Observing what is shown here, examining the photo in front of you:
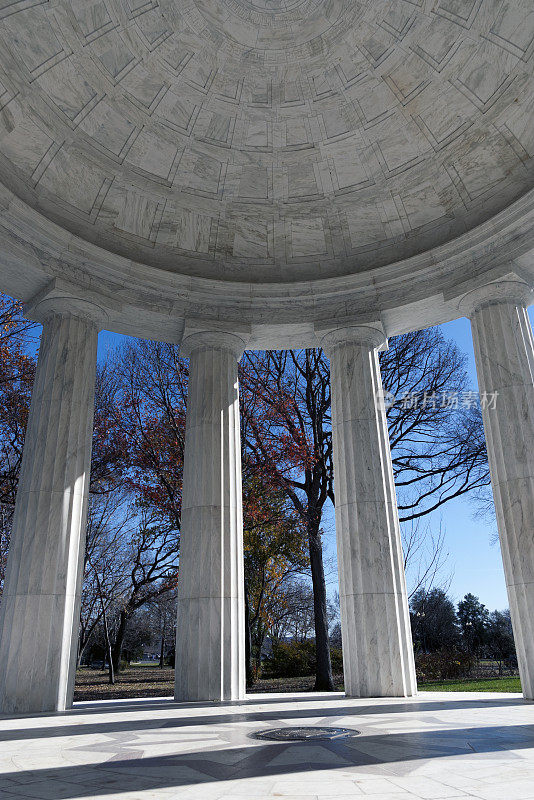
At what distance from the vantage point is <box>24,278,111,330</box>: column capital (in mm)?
56562

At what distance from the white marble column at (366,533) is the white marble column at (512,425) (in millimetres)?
9797

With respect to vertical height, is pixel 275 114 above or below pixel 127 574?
above

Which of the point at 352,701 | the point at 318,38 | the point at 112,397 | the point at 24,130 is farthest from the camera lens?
the point at 112,397

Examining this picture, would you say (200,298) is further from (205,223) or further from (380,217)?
(380,217)

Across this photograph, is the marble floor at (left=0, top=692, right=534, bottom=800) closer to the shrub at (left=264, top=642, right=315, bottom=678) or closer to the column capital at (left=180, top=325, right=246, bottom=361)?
the column capital at (left=180, top=325, right=246, bottom=361)

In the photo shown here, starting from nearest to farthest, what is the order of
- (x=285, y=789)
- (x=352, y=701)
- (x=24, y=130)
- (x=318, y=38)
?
(x=285, y=789), (x=352, y=701), (x=24, y=130), (x=318, y=38)

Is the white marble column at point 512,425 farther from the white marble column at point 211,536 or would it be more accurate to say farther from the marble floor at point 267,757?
the white marble column at point 211,536

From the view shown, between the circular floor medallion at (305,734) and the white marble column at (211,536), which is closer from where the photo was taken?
the circular floor medallion at (305,734)

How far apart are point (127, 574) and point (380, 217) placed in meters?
81.0

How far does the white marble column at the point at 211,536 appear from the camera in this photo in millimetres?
50812

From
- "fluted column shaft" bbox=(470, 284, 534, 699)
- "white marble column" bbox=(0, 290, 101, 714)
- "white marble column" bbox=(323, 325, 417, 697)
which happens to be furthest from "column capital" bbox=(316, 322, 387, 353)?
"white marble column" bbox=(0, 290, 101, 714)

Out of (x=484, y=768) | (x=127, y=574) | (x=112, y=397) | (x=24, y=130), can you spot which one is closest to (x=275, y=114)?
(x=24, y=130)

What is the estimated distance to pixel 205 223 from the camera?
68438mm

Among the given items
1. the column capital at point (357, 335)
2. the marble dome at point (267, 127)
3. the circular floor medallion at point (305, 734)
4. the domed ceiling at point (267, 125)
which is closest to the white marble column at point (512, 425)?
the marble dome at point (267, 127)
